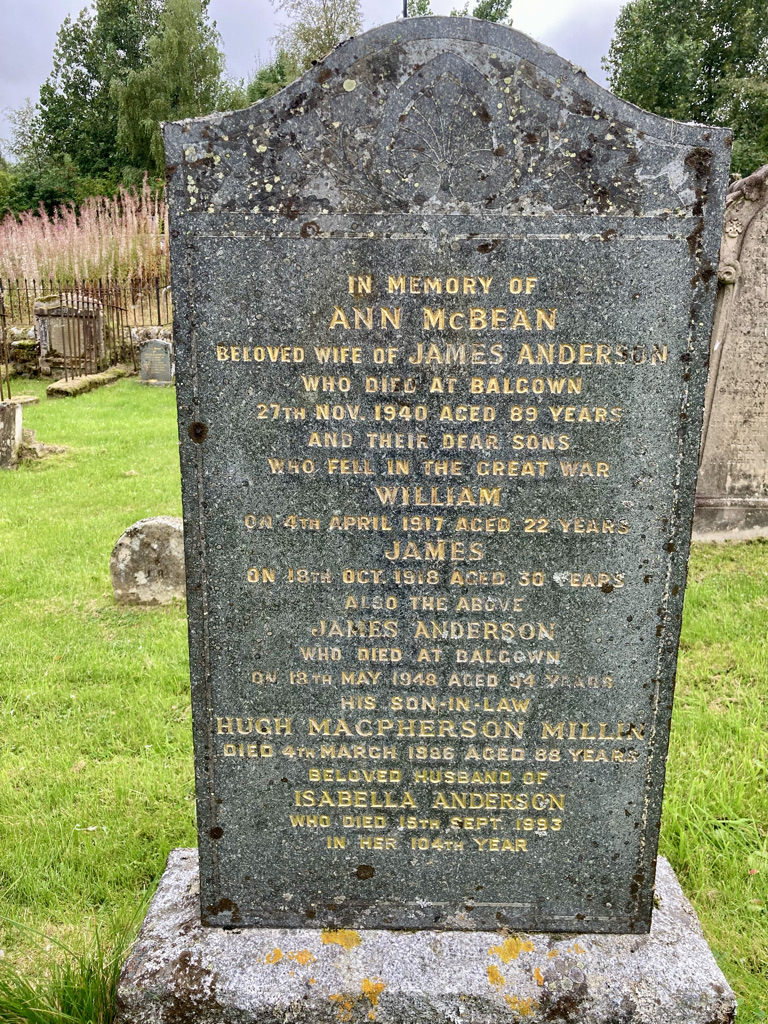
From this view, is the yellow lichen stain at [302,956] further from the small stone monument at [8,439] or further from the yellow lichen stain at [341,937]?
the small stone monument at [8,439]

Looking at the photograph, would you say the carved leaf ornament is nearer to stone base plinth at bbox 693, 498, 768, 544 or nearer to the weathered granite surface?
the weathered granite surface

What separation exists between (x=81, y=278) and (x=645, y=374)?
19753 mm

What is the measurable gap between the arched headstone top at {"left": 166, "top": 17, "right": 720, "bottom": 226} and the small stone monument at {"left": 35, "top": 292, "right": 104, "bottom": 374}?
50.8 ft

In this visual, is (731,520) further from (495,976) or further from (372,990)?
(372,990)

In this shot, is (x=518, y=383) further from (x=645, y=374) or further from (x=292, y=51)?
(x=292, y=51)

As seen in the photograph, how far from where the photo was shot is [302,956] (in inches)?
86.9

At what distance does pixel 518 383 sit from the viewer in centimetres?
203

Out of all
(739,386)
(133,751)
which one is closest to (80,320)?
(739,386)

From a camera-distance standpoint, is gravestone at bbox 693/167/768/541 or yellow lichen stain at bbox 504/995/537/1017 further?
gravestone at bbox 693/167/768/541

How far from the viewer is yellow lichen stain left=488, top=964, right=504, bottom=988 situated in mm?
2121

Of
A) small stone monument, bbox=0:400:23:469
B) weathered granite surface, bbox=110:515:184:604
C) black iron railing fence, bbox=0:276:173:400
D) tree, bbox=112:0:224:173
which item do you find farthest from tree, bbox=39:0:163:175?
weathered granite surface, bbox=110:515:184:604

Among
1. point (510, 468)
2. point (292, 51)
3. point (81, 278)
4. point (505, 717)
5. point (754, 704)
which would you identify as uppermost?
point (292, 51)

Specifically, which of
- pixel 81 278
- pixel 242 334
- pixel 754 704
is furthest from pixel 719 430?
pixel 81 278

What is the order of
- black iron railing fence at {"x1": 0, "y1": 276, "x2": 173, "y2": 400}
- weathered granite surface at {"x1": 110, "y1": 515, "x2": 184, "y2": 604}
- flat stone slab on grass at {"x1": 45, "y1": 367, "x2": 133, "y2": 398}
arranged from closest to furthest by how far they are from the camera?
weathered granite surface at {"x1": 110, "y1": 515, "x2": 184, "y2": 604}
flat stone slab on grass at {"x1": 45, "y1": 367, "x2": 133, "y2": 398}
black iron railing fence at {"x1": 0, "y1": 276, "x2": 173, "y2": 400}
